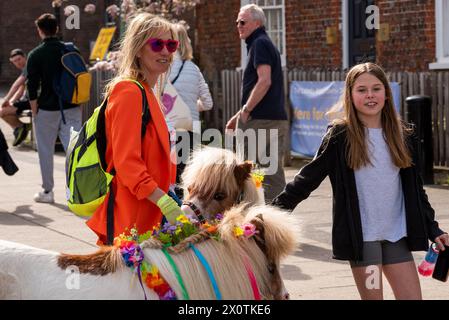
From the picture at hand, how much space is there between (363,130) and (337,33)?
1315 centimetres

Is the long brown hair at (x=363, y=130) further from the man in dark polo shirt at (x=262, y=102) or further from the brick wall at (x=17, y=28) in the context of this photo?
the brick wall at (x=17, y=28)

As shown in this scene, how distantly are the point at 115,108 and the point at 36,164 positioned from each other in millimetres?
11973

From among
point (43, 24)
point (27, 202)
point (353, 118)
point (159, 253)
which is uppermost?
point (43, 24)

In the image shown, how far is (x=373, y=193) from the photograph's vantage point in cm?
488

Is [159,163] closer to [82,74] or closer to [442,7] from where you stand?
[82,74]

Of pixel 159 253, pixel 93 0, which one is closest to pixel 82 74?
pixel 159 253

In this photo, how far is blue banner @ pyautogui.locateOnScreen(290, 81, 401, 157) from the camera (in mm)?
14789

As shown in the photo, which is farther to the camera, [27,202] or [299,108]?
[299,108]

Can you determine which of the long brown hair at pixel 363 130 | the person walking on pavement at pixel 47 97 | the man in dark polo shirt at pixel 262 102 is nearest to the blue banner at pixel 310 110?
the person walking on pavement at pixel 47 97

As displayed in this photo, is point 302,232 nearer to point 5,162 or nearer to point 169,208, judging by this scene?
point 169,208

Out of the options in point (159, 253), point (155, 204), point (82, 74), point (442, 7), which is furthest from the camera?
point (442, 7)

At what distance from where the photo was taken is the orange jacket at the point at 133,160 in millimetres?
4484

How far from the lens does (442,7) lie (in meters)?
15.6

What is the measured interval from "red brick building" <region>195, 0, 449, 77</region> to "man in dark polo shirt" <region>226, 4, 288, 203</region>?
6.81 meters
